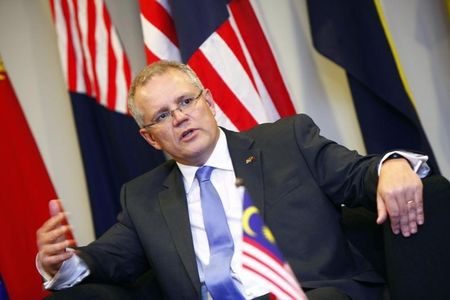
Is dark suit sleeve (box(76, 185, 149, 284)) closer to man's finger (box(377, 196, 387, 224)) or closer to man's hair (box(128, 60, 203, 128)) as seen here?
man's hair (box(128, 60, 203, 128))

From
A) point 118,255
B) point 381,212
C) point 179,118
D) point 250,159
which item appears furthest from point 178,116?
point 381,212

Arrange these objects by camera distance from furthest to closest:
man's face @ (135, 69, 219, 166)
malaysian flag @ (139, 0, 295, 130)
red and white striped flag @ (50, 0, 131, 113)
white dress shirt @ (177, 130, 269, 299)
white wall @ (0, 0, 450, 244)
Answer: red and white striped flag @ (50, 0, 131, 113), white wall @ (0, 0, 450, 244), malaysian flag @ (139, 0, 295, 130), man's face @ (135, 69, 219, 166), white dress shirt @ (177, 130, 269, 299)

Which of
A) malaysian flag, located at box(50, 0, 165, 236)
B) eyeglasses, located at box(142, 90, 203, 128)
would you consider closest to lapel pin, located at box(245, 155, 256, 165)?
eyeglasses, located at box(142, 90, 203, 128)

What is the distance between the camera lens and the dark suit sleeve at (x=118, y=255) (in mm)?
2256

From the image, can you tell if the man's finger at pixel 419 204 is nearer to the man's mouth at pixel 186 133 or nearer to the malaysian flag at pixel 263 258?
the malaysian flag at pixel 263 258

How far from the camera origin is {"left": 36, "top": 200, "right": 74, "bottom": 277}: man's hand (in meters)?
2.02

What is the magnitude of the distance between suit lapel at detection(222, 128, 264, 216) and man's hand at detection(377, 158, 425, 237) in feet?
1.62

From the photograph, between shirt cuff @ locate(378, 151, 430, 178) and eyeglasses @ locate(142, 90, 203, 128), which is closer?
shirt cuff @ locate(378, 151, 430, 178)

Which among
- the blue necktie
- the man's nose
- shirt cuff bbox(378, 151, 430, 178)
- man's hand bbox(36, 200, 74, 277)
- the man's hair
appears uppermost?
the man's hair

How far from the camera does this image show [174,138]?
2.27m

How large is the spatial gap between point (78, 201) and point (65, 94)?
0.65 meters

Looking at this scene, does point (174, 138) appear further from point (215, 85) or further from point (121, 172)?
point (121, 172)

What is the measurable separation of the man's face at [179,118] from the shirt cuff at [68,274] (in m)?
0.52

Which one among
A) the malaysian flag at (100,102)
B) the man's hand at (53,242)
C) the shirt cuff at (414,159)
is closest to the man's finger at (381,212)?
the shirt cuff at (414,159)
